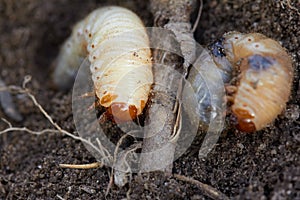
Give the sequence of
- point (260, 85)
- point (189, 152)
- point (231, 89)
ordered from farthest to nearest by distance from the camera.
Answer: point (189, 152)
point (231, 89)
point (260, 85)

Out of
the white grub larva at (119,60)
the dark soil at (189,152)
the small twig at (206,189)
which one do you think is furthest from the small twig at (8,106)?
the small twig at (206,189)

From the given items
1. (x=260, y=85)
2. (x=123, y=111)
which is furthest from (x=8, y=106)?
(x=260, y=85)

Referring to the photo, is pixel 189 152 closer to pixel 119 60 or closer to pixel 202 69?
pixel 202 69

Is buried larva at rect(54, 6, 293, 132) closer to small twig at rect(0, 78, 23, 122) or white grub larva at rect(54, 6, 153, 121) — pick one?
white grub larva at rect(54, 6, 153, 121)

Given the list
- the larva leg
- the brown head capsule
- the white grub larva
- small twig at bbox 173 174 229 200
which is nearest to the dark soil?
small twig at bbox 173 174 229 200

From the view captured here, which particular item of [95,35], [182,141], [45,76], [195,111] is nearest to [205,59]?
[195,111]
